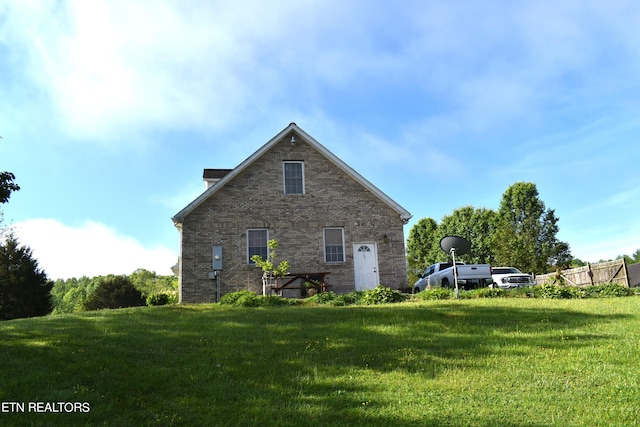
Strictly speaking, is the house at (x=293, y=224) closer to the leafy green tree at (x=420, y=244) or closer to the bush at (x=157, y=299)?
the bush at (x=157, y=299)

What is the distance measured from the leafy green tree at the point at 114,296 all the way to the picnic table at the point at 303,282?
1329 inches

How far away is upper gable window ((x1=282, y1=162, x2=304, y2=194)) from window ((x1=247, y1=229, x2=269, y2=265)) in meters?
2.21

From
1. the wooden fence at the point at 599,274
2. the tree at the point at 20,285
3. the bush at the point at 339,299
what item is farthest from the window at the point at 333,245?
the tree at the point at 20,285

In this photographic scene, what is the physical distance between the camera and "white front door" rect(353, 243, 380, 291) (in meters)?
21.8

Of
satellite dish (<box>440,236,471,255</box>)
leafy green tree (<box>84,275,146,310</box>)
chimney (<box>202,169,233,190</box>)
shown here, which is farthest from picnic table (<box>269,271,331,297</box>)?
leafy green tree (<box>84,275,146,310</box>)

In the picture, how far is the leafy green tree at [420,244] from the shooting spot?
51500 mm

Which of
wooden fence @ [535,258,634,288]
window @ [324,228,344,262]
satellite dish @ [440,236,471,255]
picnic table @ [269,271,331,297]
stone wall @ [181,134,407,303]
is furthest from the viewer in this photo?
window @ [324,228,344,262]

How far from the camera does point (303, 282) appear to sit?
21.1m

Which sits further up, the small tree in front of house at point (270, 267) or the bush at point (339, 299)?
the small tree in front of house at point (270, 267)

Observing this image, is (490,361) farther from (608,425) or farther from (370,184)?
(370,184)

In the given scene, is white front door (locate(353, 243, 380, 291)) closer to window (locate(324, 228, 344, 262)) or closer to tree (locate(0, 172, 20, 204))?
window (locate(324, 228, 344, 262))

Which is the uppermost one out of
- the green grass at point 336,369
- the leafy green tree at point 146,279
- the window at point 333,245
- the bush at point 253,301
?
the leafy green tree at point 146,279

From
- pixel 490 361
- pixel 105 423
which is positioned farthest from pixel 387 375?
pixel 105 423

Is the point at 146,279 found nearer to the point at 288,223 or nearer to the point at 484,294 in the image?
the point at 288,223
